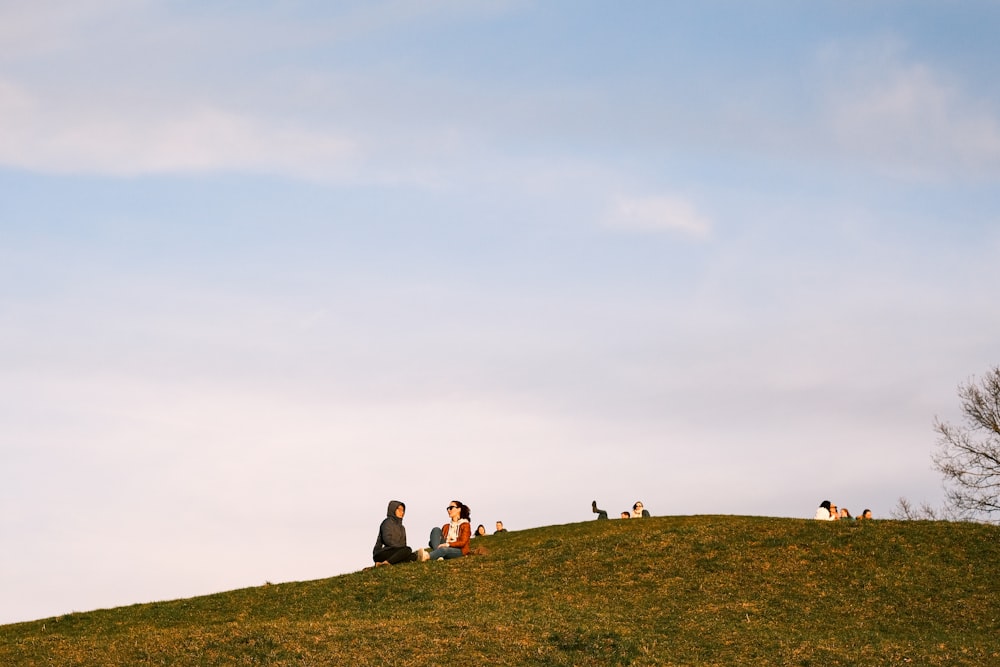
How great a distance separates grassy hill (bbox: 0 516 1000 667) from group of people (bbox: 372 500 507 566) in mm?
743

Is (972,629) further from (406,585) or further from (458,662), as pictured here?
(406,585)

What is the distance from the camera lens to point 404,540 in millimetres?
29422

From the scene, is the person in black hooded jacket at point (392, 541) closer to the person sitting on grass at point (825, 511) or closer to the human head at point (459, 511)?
the human head at point (459, 511)

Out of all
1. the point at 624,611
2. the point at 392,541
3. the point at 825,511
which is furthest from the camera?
the point at 825,511

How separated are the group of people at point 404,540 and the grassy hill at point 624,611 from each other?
74 cm

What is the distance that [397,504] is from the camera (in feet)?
96.4

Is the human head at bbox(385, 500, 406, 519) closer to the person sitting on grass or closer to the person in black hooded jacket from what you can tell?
the person in black hooded jacket

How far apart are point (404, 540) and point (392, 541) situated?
0.39 metres

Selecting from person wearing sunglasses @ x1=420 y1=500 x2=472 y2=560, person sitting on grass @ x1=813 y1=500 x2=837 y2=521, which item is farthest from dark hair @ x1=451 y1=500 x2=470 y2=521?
person sitting on grass @ x1=813 y1=500 x2=837 y2=521

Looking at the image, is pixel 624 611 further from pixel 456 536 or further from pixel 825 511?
pixel 825 511

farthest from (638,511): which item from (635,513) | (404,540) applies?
(404,540)

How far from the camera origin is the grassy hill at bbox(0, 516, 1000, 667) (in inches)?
766

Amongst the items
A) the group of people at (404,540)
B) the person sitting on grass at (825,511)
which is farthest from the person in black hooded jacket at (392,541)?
the person sitting on grass at (825,511)

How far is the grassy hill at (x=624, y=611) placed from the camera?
63.8 feet
